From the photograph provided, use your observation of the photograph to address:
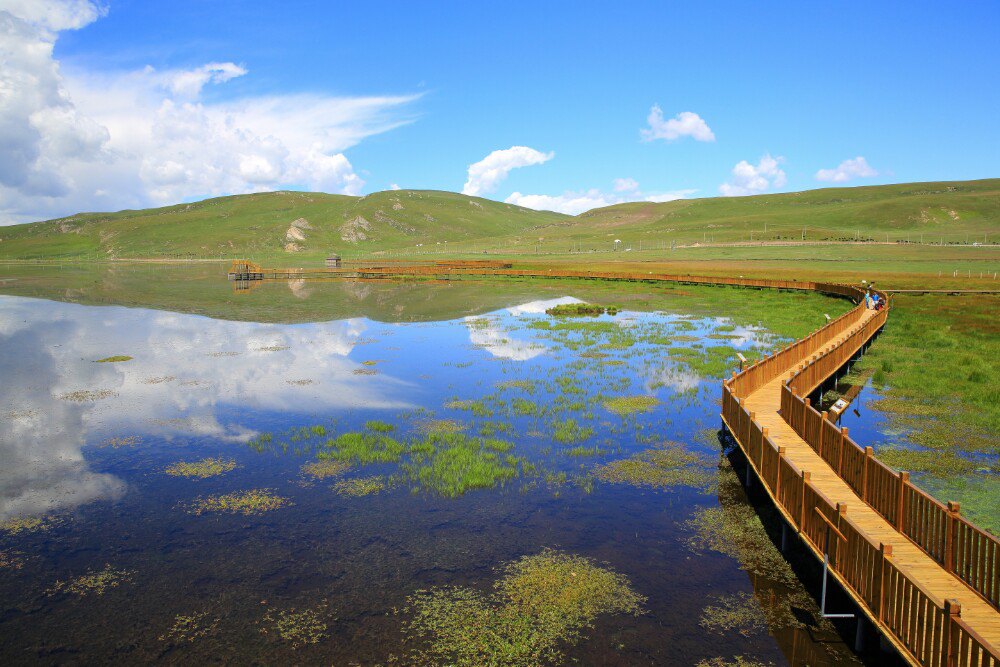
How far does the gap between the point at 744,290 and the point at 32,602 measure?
73213 mm

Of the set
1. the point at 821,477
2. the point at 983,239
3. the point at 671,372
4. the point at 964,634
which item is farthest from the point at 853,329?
the point at 983,239

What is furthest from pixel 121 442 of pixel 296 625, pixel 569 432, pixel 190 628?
pixel 569 432

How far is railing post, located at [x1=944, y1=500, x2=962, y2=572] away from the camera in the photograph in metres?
9.98

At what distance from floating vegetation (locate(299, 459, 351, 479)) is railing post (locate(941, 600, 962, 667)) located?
13.7 meters

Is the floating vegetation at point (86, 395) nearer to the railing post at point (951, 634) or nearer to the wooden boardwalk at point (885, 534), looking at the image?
the wooden boardwalk at point (885, 534)

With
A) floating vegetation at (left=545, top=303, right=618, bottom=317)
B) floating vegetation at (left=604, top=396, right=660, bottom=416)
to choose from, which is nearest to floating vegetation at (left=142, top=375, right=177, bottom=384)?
floating vegetation at (left=604, top=396, right=660, bottom=416)

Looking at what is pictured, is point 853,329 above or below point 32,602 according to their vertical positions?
above

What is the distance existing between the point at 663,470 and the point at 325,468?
30.1ft

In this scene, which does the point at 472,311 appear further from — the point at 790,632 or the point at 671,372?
the point at 790,632

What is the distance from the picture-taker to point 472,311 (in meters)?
57.4

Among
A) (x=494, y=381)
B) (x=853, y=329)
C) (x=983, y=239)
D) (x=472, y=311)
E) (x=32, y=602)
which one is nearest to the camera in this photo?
(x=32, y=602)

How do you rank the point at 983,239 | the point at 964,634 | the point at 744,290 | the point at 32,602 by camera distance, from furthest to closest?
the point at 983,239 < the point at 744,290 < the point at 32,602 < the point at 964,634

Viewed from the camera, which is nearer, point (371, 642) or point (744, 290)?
point (371, 642)

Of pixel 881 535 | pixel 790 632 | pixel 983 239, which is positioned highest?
pixel 983 239
